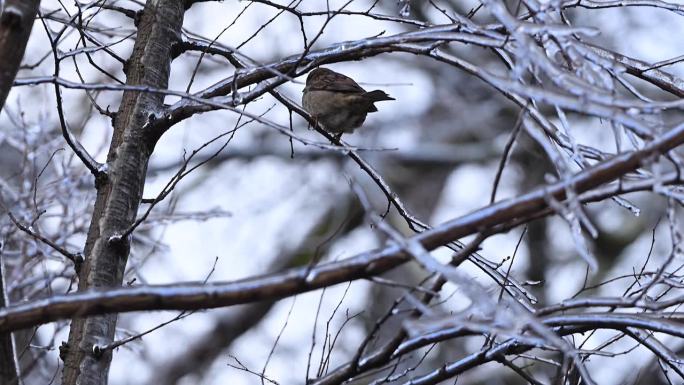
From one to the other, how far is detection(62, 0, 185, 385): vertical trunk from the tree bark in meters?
0.95

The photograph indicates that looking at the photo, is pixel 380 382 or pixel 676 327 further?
pixel 380 382

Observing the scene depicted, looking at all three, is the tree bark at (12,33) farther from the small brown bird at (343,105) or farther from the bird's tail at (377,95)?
the bird's tail at (377,95)

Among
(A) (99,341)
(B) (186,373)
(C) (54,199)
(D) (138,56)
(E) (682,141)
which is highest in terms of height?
(B) (186,373)

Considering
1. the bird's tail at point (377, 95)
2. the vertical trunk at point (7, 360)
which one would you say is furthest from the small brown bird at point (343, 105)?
the vertical trunk at point (7, 360)

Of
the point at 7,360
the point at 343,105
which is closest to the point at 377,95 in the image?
the point at 343,105

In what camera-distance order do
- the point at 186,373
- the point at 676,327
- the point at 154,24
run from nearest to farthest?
Answer: the point at 676,327
the point at 154,24
the point at 186,373

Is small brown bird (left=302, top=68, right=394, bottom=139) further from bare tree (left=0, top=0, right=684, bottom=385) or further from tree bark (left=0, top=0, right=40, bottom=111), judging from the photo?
tree bark (left=0, top=0, right=40, bottom=111)

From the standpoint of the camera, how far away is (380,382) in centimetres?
341

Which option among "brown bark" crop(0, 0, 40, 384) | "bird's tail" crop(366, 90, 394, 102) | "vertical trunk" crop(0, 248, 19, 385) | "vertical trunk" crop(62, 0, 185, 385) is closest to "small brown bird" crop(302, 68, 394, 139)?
"bird's tail" crop(366, 90, 394, 102)

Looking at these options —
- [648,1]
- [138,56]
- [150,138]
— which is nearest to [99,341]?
[150,138]

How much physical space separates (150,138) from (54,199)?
2.32m

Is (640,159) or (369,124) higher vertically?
(369,124)

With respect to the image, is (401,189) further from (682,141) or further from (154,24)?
(682,141)

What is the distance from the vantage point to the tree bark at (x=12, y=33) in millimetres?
2781
